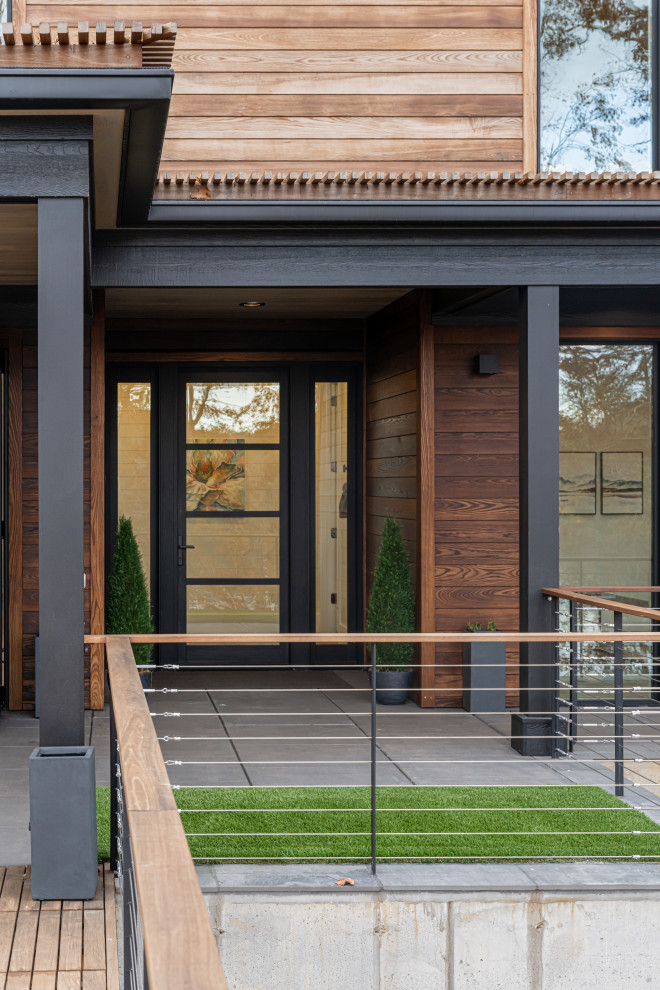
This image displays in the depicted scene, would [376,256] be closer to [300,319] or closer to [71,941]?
[300,319]

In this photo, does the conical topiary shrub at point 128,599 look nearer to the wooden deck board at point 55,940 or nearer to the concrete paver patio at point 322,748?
the concrete paver patio at point 322,748

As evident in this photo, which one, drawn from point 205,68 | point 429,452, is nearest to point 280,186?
point 205,68

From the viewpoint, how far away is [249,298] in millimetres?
6770

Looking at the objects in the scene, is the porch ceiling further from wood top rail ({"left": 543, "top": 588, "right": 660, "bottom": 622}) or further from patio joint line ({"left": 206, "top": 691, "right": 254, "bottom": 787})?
patio joint line ({"left": 206, "top": 691, "right": 254, "bottom": 787})

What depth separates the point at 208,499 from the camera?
7883 millimetres

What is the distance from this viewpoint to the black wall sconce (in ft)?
22.1

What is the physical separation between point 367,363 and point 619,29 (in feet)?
9.33

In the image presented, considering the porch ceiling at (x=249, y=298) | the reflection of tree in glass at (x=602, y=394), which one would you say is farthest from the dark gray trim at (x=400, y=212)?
the reflection of tree in glass at (x=602, y=394)

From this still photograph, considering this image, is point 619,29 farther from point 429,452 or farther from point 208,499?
point 208,499

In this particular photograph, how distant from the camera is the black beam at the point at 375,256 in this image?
17.3 ft

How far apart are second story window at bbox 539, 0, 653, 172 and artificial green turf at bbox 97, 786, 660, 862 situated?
415 centimetres

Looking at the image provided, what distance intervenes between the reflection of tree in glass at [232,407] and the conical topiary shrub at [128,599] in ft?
4.14

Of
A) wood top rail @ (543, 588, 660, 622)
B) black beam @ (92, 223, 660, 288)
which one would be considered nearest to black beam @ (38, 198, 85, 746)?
black beam @ (92, 223, 660, 288)

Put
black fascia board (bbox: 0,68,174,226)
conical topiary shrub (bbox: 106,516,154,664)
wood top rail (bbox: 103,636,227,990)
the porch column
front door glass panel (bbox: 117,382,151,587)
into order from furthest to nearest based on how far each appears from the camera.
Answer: front door glass panel (bbox: 117,382,151,587)
conical topiary shrub (bbox: 106,516,154,664)
the porch column
black fascia board (bbox: 0,68,174,226)
wood top rail (bbox: 103,636,227,990)
